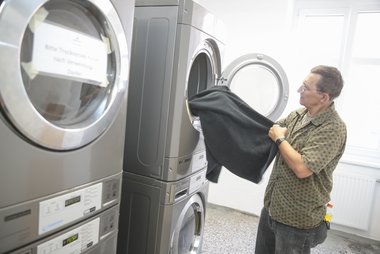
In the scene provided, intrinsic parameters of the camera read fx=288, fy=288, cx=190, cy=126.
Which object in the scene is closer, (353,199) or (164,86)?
(164,86)

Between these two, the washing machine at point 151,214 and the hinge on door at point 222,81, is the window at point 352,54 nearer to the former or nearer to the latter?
the hinge on door at point 222,81

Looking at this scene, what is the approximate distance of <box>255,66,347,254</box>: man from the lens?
1.22 metres

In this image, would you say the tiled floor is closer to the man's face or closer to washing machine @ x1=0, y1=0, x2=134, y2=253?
the man's face

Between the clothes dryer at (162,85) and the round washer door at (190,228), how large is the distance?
26 centimetres

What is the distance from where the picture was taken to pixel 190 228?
179 centimetres

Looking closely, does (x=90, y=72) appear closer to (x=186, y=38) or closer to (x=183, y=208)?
(x=186, y=38)

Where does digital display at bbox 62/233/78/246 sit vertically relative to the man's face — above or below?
below

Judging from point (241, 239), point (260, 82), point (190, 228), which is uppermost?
point (260, 82)

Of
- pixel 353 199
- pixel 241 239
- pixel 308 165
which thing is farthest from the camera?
pixel 353 199

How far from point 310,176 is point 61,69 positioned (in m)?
1.07

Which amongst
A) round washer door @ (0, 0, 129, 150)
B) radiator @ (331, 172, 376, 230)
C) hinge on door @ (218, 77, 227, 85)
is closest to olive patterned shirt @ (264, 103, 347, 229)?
hinge on door @ (218, 77, 227, 85)

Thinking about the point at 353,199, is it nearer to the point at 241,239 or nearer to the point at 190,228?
the point at 241,239

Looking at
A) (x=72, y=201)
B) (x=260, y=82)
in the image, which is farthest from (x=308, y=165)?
(x=260, y=82)

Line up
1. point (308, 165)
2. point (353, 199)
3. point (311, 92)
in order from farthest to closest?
1. point (353, 199)
2. point (311, 92)
3. point (308, 165)
